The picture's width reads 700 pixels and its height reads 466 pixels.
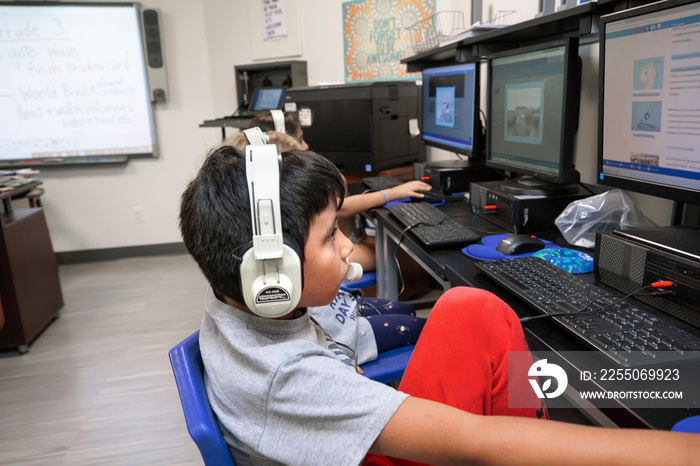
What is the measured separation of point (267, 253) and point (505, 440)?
1.09 feet

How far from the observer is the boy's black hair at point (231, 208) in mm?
646

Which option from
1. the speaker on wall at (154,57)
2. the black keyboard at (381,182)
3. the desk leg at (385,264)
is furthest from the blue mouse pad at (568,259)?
the speaker on wall at (154,57)

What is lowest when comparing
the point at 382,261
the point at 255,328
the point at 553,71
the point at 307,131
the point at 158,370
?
the point at 158,370

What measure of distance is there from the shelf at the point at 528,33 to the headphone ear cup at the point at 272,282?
1017mm

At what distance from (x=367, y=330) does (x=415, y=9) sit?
2236 millimetres

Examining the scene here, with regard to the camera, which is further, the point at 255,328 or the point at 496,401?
the point at 496,401

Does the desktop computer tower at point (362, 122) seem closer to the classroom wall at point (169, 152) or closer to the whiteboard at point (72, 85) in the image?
the classroom wall at point (169, 152)

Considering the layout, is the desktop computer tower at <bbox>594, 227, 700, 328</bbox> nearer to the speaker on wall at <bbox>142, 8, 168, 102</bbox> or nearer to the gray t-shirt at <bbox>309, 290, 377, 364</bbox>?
the gray t-shirt at <bbox>309, 290, 377, 364</bbox>

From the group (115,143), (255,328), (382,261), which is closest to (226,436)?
(255,328)

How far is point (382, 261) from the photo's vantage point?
75.2 inches

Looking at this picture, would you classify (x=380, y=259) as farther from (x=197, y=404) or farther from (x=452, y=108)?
(x=197, y=404)

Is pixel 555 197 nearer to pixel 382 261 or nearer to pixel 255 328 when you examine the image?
pixel 382 261

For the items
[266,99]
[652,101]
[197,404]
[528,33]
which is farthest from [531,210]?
[266,99]

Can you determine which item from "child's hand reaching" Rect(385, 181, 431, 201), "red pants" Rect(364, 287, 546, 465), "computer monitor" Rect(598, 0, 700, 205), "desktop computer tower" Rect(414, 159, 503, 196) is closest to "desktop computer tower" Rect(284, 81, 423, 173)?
"desktop computer tower" Rect(414, 159, 503, 196)
